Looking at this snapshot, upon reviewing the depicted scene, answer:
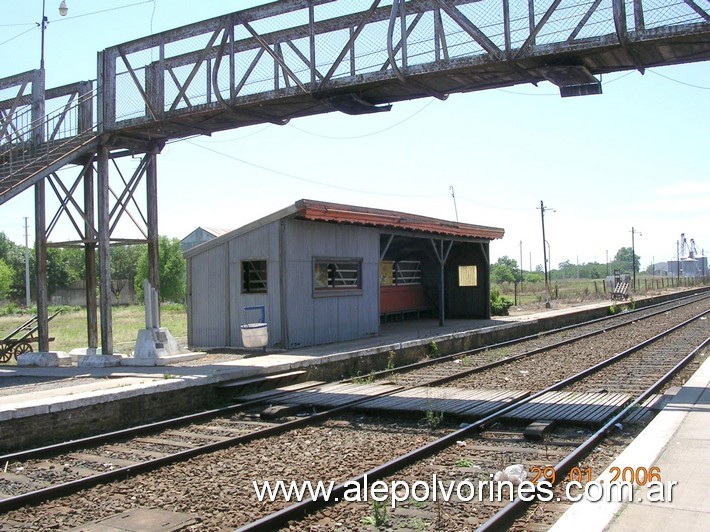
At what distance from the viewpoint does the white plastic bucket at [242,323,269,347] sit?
1436 cm

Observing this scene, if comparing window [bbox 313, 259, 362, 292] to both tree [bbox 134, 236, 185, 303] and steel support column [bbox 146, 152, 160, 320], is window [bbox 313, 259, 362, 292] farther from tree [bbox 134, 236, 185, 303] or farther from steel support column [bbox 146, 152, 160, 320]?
tree [bbox 134, 236, 185, 303]

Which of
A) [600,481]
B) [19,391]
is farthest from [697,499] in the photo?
[19,391]

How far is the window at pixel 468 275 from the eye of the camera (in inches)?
1018

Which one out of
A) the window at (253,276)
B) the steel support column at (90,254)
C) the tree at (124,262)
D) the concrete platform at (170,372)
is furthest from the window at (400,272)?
the tree at (124,262)

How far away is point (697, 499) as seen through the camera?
16.5 feet

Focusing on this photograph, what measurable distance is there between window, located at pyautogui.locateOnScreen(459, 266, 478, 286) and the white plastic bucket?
13.1m

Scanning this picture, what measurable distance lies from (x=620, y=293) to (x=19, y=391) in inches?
1610

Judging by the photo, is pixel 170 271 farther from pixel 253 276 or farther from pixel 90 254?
pixel 253 276

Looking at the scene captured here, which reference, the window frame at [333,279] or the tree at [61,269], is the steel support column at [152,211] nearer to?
the window frame at [333,279]

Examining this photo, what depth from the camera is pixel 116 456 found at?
24.9ft

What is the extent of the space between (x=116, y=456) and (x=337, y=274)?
1022cm

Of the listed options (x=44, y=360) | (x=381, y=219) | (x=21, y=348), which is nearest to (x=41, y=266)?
(x=44, y=360)

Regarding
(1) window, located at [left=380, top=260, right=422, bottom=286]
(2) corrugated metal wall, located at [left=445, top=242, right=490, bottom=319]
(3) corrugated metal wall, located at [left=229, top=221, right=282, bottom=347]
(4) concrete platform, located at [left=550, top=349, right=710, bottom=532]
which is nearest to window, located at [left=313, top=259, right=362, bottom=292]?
(3) corrugated metal wall, located at [left=229, top=221, right=282, bottom=347]

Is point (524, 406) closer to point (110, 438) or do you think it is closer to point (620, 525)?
point (620, 525)
